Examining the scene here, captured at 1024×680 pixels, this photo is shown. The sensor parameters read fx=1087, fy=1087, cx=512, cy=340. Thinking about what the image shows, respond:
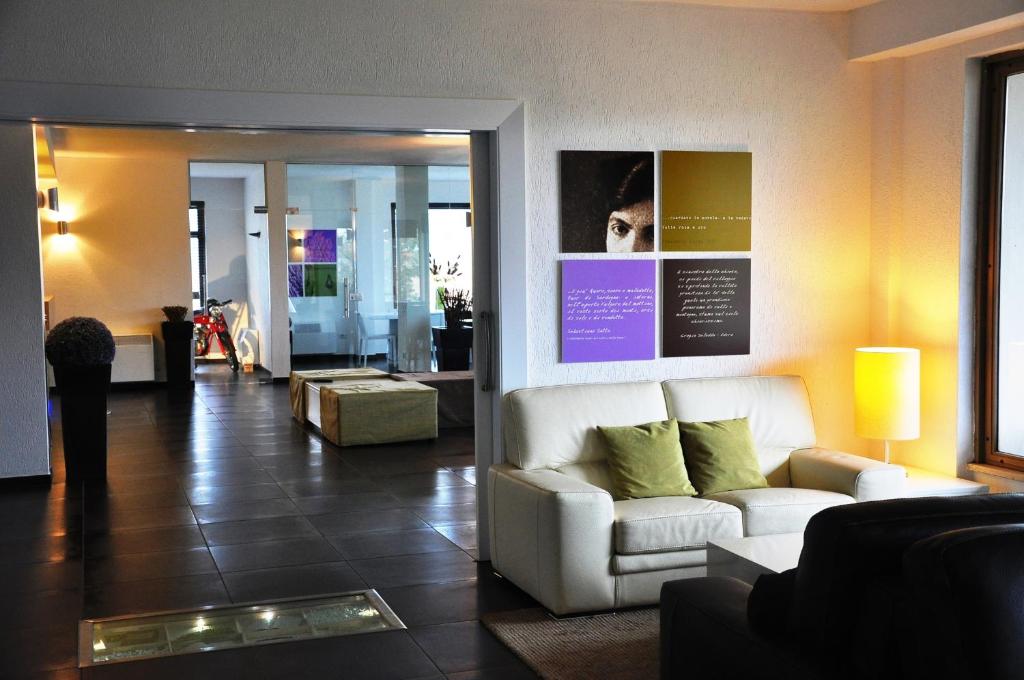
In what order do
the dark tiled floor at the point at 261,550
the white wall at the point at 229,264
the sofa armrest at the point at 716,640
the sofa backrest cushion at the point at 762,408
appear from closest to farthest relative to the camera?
the sofa armrest at the point at 716,640, the dark tiled floor at the point at 261,550, the sofa backrest cushion at the point at 762,408, the white wall at the point at 229,264

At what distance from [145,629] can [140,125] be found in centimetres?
219

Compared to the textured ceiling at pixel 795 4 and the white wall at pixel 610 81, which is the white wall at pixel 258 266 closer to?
the white wall at pixel 610 81

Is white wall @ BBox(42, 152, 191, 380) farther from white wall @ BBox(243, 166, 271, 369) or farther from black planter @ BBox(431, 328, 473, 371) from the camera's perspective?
black planter @ BBox(431, 328, 473, 371)

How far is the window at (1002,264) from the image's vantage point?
5297mm

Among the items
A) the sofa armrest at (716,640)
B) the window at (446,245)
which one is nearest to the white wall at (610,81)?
the sofa armrest at (716,640)

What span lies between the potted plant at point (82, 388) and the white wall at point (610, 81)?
338 cm

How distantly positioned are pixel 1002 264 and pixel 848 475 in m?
1.37

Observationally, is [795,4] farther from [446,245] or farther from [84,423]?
[446,245]

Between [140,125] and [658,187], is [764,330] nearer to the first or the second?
[658,187]

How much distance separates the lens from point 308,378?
411 inches

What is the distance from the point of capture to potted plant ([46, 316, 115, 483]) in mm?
7648

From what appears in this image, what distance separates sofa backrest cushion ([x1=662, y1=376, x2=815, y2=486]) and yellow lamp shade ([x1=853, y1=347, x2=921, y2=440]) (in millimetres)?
309

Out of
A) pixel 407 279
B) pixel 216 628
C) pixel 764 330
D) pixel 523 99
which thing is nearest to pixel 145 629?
pixel 216 628

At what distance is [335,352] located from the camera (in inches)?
573
